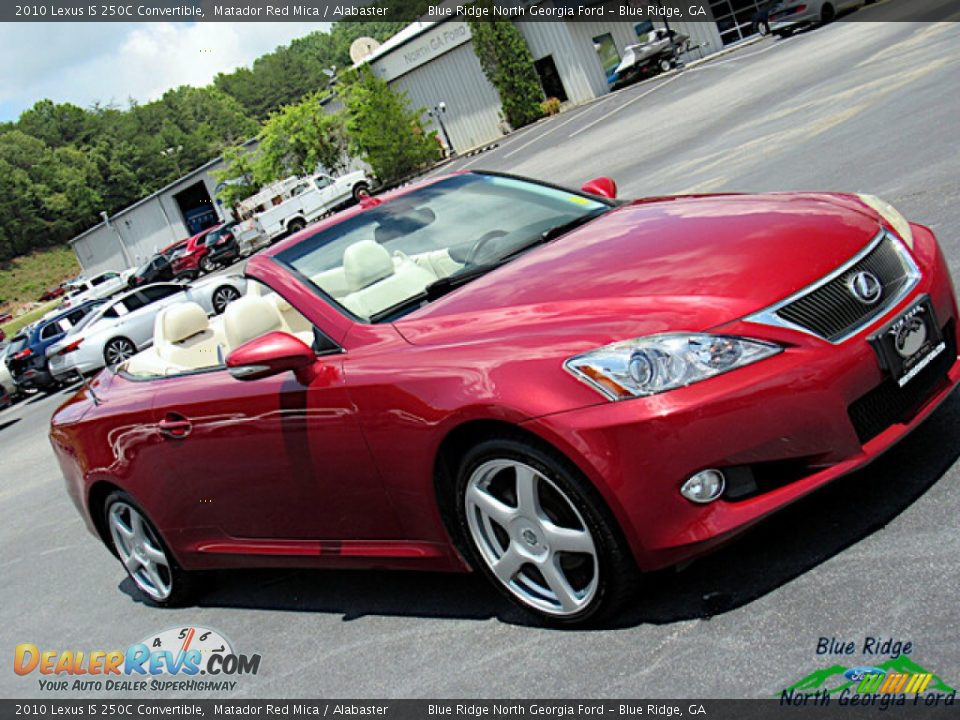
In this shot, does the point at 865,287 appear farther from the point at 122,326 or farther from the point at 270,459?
the point at 122,326

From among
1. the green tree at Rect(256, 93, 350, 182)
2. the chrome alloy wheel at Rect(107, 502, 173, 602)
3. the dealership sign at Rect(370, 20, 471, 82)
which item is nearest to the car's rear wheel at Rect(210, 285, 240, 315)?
the chrome alloy wheel at Rect(107, 502, 173, 602)

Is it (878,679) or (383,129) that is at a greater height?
(383,129)

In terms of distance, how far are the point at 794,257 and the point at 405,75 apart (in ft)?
180

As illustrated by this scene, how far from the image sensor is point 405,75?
5656cm

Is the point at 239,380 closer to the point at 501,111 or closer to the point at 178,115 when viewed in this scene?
the point at 501,111

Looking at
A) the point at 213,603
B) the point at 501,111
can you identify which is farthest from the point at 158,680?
the point at 501,111

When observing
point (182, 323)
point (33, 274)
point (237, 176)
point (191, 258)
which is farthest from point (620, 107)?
point (33, 274)

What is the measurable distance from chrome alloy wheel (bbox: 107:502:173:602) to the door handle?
81 cm

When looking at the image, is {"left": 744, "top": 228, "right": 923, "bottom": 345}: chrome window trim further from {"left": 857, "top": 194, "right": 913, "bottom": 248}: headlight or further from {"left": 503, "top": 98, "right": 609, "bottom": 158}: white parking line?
{"left": 503, "top": 98, "right": 609, "bottom": 158}: white parking line

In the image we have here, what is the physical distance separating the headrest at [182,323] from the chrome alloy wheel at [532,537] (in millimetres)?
2676

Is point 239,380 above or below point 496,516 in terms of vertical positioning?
above

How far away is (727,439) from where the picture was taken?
10.8 feet

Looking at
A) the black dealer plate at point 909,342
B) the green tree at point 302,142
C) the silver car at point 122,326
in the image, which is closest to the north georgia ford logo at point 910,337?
the black dealer plate at point 909,342

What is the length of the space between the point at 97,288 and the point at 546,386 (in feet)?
185
